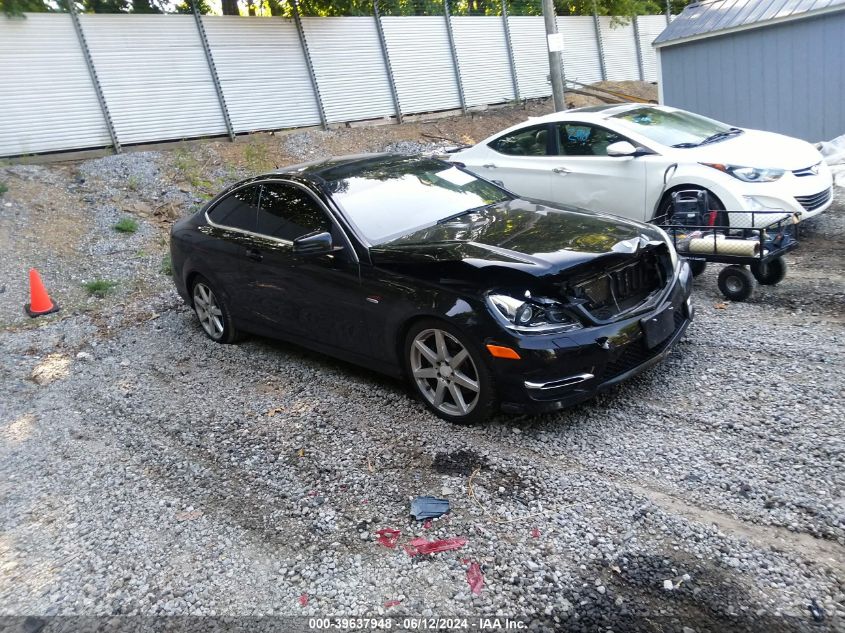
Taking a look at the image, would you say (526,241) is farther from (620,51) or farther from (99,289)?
(620,51)

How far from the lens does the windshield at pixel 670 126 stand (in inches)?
297

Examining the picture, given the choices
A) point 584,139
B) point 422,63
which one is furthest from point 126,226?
point 422,63

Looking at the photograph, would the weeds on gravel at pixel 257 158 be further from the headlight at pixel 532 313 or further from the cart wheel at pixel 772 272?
the headlight at pixel 532 313

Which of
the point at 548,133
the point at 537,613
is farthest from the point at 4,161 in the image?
the point at 537,613

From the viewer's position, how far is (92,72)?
1149 centimetres

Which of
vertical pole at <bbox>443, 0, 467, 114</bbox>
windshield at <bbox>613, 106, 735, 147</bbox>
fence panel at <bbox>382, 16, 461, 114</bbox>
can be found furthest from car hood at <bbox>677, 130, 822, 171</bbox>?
vertical pole at <bbox>443, 0, 467, 114</bbox>

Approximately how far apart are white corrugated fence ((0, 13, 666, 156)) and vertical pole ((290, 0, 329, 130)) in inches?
0.9

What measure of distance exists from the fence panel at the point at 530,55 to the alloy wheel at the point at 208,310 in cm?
1397

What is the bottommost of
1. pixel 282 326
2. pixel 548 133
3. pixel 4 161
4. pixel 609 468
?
pixel 609 468

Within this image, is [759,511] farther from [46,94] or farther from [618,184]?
[46,94]

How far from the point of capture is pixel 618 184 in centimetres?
759

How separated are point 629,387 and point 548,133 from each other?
14.9 feet

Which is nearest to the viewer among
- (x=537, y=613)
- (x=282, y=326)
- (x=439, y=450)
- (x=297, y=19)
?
(x=537, y=613)

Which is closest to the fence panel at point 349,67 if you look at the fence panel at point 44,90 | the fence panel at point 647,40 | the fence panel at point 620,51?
the fence panel at point 44,90
